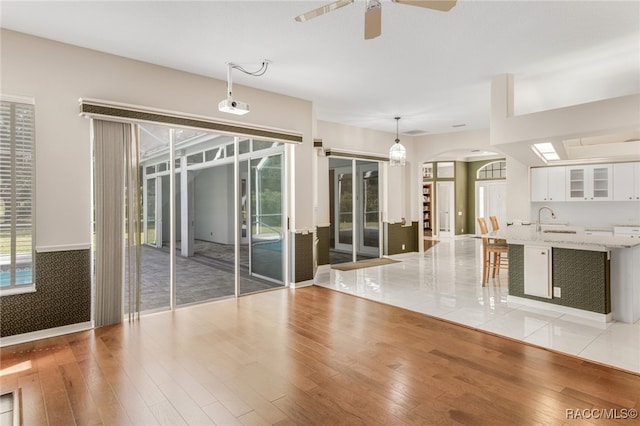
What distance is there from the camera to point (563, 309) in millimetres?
4285

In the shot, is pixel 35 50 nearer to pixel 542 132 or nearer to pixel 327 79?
pixel 327 79

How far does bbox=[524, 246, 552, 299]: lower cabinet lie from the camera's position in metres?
4.39

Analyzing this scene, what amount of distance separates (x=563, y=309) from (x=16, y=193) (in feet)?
20.4

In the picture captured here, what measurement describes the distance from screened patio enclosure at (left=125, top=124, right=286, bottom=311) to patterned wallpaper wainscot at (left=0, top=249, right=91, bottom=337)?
0.67 metres

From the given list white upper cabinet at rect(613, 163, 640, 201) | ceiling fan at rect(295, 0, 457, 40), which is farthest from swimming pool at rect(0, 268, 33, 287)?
white upper cabinet at rect(613, 163, 640, 201)

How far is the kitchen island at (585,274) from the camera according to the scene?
396 cm

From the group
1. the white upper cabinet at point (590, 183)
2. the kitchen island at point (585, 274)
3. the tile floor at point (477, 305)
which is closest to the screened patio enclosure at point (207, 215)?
the tile floor at point (477, 305)

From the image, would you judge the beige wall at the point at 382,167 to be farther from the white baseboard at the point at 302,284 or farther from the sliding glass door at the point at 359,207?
the white baseboard at the point at 302,284

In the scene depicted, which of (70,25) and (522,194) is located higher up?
(70,25)

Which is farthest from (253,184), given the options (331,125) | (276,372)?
(276,372)

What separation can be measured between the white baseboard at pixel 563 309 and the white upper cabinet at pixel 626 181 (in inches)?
166

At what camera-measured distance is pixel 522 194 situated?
790 centimetres

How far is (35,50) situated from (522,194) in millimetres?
8715

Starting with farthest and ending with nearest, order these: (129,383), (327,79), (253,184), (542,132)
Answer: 1. (253,184)
2. (327,79)
3. (542,132)
4. (129,383)
